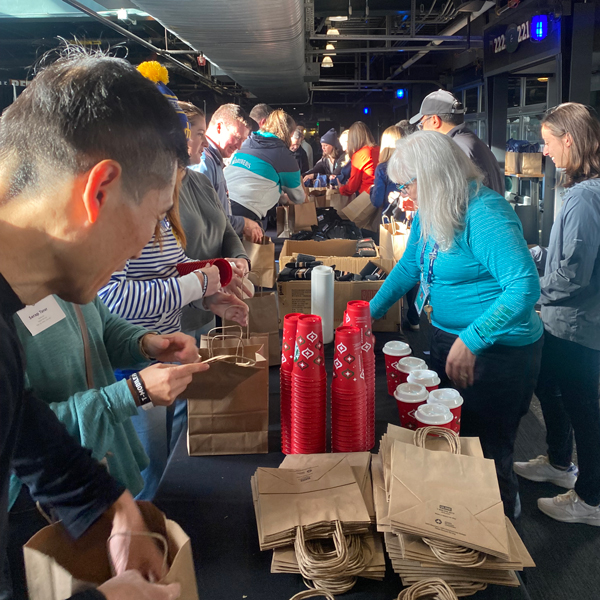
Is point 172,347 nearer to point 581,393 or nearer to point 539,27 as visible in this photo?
point 581,393

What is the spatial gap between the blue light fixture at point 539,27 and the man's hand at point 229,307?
376cm

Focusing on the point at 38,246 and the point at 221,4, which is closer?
the point at 38,246

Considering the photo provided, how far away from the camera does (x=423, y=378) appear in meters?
1.44

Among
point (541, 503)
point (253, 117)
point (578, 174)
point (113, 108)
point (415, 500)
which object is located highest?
point (253, 117)

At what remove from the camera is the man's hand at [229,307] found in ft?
5.82

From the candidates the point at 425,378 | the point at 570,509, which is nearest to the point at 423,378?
the point at 425,378

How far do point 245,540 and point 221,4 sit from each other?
2.95 m

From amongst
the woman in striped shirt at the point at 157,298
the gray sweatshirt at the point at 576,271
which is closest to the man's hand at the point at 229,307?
the woman in striped shirt at the point at 157,298

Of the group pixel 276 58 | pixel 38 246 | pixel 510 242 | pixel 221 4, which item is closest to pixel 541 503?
pixel 510 242

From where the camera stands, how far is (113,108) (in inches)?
23.3

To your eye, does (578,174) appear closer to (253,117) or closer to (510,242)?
(510,242)

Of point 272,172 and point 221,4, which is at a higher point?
point 221,4

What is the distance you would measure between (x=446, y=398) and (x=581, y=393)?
1.01m

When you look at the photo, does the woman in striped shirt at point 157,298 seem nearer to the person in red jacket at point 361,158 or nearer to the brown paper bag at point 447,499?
the brown paper bag at point 447,499
